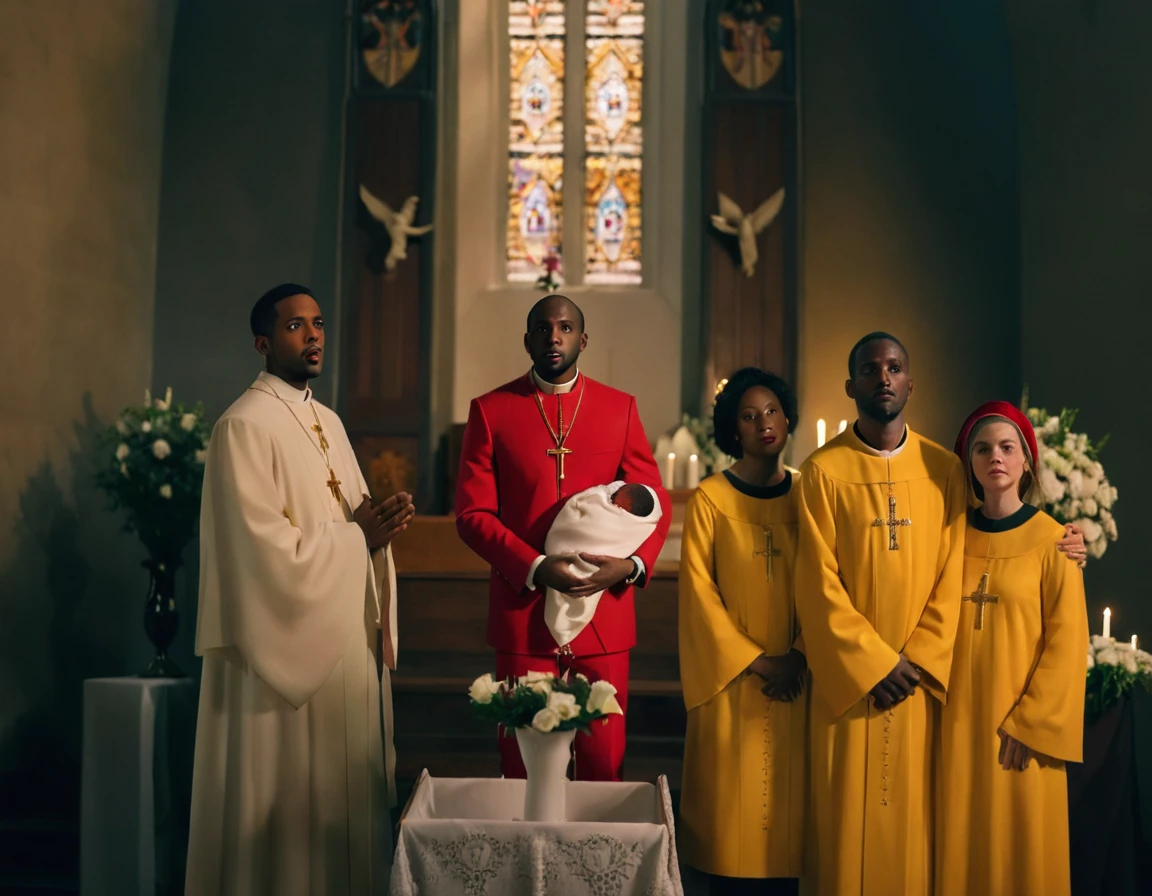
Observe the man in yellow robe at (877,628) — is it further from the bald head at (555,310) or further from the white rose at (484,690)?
the white rose at (484,690)

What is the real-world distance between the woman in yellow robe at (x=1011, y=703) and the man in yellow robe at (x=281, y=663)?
1792mm

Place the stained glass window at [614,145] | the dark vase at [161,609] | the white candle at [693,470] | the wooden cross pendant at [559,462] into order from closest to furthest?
the wooden cross pendant at [559,462]
the dark vase at [161,609]
the white candle at [693,470]
the stained glass window at [614,145]

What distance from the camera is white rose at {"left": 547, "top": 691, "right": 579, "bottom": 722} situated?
9.67 ft

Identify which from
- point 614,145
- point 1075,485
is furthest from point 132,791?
point 614,145

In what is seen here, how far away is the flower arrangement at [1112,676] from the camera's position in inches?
170

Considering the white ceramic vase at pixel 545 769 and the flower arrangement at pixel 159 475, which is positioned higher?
the flower arrangement at pixel 159 475

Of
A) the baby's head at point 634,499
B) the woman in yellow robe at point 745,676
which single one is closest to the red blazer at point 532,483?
the baby's head at point 634,499

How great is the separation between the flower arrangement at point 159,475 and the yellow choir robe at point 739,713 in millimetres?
3144

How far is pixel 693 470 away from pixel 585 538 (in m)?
4.42

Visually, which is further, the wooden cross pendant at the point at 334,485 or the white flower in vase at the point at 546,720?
the wooden cross pendant at the point at 334,485

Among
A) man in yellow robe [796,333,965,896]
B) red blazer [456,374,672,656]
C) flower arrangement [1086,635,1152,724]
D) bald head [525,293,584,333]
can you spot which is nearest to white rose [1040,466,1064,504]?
flower arrangement [1086,635,1152,724]

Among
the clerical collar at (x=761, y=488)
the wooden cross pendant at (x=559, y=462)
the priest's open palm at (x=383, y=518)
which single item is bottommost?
the priest's open palm at (x=383, y=518)

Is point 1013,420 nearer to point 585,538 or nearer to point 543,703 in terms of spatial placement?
point 585,538

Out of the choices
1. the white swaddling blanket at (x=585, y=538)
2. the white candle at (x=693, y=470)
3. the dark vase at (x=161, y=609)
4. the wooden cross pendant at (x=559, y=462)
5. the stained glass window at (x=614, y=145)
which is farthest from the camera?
the stained glass window at (x=614, y=145)
